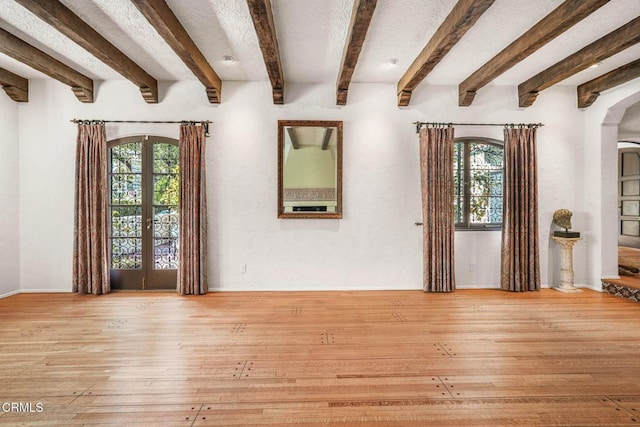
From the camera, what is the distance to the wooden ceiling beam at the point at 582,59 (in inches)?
121

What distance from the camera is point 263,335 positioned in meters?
3.00

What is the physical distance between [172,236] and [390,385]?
12.1ft

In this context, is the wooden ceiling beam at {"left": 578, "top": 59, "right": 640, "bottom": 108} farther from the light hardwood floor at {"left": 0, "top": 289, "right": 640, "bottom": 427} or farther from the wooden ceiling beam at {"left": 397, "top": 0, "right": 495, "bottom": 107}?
the light hardwood floor at {"left": 0, "top": 289, "right": 640, "bottom": 427}

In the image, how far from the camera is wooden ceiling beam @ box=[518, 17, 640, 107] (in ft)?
10.1

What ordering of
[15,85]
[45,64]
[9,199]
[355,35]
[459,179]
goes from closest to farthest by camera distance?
[355,35]
[45,64]
[15,85]
[9,199]
[459,179]

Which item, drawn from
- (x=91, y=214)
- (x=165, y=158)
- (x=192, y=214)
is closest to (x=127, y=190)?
(x=91, y=214)

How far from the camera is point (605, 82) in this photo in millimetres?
4203

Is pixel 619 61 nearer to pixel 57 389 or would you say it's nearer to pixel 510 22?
pixel 510 22

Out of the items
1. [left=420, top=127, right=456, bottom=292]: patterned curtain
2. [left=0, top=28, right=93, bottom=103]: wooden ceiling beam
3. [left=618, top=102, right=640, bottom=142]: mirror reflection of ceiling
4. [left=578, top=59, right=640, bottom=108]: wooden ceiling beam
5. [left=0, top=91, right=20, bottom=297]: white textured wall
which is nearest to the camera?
[left=0, top=28, right=93, bottom=103]: wooden ceiling beam

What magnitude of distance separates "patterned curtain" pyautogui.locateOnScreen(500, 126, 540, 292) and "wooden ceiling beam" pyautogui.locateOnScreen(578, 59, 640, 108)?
0.90 meters

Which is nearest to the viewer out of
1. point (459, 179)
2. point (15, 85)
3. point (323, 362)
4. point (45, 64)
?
point (323, 362)

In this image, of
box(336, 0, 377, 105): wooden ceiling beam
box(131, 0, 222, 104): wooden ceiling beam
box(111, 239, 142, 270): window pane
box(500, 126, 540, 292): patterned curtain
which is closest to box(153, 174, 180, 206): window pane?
box(111, 239, 142, 270): window pane

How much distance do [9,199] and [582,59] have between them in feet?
24.5

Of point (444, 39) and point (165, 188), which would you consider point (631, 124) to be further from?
point (165, 188)
